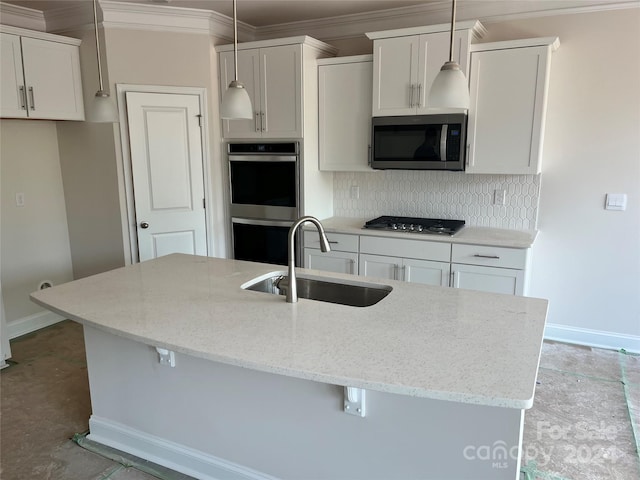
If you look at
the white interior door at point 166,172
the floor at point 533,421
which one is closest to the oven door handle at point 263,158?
the white interior door at point 166,172

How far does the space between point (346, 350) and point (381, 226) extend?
2244 mm

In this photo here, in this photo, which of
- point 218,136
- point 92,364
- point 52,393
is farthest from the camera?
point 218,136

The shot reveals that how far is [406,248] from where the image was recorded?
3574 mm

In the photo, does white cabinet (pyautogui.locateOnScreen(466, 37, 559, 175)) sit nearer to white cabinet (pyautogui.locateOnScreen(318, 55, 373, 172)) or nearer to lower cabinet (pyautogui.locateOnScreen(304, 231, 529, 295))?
lower cabinet (pyautogui.locateOnScreen(304, 231, 529, 295))

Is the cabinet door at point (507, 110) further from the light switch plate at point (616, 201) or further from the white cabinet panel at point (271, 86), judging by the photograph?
the white cabinet panel at point (271, 86)

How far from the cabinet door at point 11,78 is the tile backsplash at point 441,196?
260cm

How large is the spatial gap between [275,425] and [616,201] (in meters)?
3.03

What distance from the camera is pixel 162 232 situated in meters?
4.00

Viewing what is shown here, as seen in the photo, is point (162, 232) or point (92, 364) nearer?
point (92, 364)

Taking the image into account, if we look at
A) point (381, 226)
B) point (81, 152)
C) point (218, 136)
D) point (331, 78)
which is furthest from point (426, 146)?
point (81, 152)

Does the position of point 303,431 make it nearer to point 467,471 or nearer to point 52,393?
point 467,471

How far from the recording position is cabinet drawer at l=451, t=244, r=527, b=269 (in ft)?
10.6

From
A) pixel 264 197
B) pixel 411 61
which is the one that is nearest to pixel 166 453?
pixel 264 197

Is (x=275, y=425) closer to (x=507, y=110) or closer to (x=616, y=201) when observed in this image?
(x=507, y=110)
